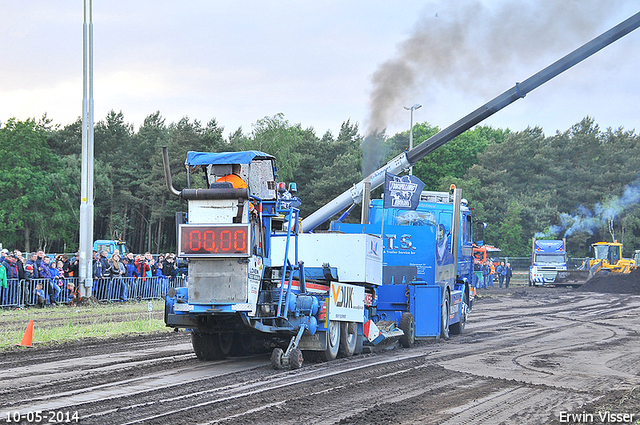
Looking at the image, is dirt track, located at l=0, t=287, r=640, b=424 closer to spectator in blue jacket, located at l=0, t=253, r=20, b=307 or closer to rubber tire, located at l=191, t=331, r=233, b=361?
rubber tire, located at l=191, t=331, r=233, b=361

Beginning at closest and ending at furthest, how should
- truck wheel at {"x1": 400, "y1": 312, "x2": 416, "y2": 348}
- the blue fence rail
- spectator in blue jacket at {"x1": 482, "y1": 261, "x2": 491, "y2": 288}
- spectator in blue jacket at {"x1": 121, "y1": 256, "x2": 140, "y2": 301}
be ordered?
1. truck wheel at {"x1": 400, "y1": 312, "x2": 416, "y2": 348}
2. the blue fence rail
3. spectator in blue jacket at {"x1": 121, "y1": 256, "x2": 140, "y2": 301}
4. spectator in blue jacket at {"x1": 482, "y1": 261, "x2": 491, "y2": 288}

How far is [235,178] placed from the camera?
37.0ft

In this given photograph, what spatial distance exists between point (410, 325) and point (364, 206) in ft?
11.8

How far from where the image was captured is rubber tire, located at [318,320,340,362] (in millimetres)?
12578

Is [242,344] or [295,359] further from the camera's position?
[242,344]

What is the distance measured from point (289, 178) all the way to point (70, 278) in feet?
126

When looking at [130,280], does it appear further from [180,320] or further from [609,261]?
[609,261]

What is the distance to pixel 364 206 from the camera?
1800 cm

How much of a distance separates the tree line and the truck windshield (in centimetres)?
1264

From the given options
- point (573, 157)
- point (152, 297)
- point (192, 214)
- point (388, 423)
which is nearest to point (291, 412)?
point (388, 423)

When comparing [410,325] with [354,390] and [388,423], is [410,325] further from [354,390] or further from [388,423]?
[388,423]

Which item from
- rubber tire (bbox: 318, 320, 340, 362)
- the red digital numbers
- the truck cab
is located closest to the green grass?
the red digital numbers

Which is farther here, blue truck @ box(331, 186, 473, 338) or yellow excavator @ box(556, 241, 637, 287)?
yellow excavator @ box(556, 241, 637, 287)

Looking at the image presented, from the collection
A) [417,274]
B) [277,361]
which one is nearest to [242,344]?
[277,361]
